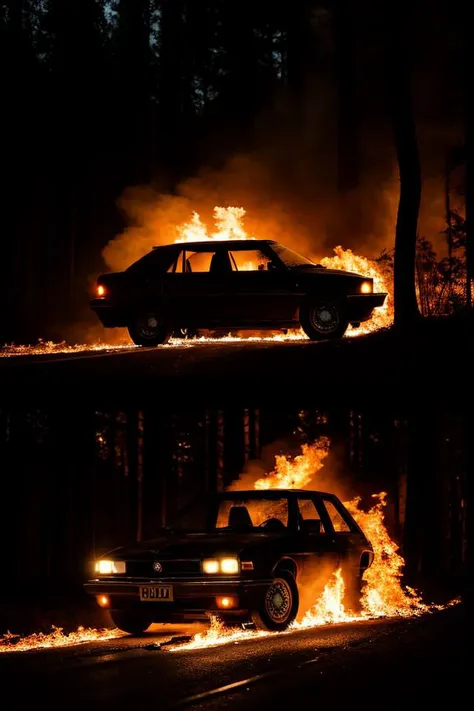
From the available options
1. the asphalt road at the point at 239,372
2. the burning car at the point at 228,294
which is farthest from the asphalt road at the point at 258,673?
the burning car at the point at 228,294

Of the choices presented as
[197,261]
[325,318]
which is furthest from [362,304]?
[197,261]

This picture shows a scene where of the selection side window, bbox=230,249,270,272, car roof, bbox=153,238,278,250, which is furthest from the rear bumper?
car roof, bbox=153,238,278,250

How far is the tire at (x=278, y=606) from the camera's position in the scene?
35.3 feet

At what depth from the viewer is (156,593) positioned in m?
Answer: 10.8

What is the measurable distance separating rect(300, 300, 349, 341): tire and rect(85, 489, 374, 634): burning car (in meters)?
3.74

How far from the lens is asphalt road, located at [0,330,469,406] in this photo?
567 inches

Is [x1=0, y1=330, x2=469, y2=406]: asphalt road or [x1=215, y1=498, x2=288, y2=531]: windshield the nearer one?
[x1=215, y1=498, x2=288, y2=531]: windshield

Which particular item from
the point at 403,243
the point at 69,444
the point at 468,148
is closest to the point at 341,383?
the point at 403,243

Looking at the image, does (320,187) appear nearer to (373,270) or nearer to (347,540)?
(373,270)

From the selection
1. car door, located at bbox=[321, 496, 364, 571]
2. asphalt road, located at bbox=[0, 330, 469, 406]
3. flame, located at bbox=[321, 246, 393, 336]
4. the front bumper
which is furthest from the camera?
flame, located at bbox=[321, 246, 393, 336]

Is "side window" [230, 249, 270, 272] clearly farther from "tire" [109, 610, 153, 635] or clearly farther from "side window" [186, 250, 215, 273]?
"tire" [109, 610, 153, 635]

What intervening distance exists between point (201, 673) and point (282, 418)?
14339 millimetres

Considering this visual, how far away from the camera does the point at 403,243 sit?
61.6 feet

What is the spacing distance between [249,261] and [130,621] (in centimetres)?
818
